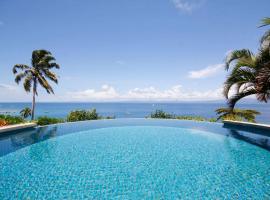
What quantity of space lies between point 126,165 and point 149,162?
0.84m

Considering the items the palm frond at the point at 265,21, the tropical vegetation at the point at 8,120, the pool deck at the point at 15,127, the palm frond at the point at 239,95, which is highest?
A: the palm frond at the point at 265,21

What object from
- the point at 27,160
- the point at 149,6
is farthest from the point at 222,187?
the point at 149,6

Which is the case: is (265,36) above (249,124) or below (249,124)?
above

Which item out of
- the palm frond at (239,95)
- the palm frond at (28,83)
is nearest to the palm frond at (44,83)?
the palm frond at (28,83)

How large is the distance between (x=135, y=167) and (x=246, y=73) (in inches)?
304

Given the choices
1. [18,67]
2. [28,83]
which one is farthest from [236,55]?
[18,67]

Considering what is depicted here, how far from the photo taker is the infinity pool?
12.9 ft

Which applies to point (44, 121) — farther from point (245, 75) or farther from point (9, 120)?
point (245, 75)

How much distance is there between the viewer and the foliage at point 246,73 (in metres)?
8.12

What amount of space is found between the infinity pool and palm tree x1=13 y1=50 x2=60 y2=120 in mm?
8578

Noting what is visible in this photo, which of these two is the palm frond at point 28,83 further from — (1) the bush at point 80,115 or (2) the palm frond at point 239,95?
(2) the palm frond at point 239,95

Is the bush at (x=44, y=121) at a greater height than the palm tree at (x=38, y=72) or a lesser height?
lesser

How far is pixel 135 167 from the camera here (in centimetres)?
547

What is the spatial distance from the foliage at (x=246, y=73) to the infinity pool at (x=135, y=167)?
2.32 meters
